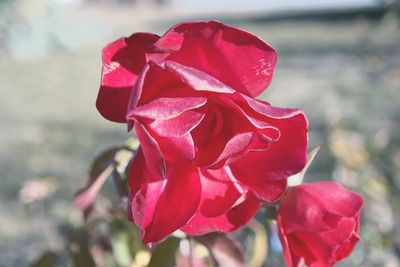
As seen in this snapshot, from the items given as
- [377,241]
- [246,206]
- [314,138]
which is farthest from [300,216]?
[314,138]

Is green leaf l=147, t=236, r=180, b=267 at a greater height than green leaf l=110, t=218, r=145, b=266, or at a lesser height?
greater

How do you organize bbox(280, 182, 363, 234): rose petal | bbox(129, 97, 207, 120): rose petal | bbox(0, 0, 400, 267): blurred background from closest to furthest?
bbox(129, 97, 207, 120): rose petal → bbox(280, 182, 363, 234): rose petal → bbox(0, 0, 400, 267): blurred background

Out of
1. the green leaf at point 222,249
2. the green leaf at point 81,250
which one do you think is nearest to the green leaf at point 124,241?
the green leaf at point 81,250

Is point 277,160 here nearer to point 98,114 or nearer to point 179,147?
point 179,147

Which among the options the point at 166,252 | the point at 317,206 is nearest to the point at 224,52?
the point at 317,206

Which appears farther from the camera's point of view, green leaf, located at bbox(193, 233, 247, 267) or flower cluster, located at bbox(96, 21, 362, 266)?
green leaf, located at bbox(193, 233, 247, 267)

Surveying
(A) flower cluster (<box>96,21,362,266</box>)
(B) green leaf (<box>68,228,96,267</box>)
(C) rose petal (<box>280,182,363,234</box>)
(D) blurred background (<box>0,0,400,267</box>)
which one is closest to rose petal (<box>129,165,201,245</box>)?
(A) flower cluster (<box>96,21,362,266</box>)

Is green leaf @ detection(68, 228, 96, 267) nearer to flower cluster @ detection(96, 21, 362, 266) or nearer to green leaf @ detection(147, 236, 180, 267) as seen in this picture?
green leaf @ detection(147, 236, 180, 267)

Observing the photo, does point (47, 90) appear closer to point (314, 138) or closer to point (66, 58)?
point (66, 58)
